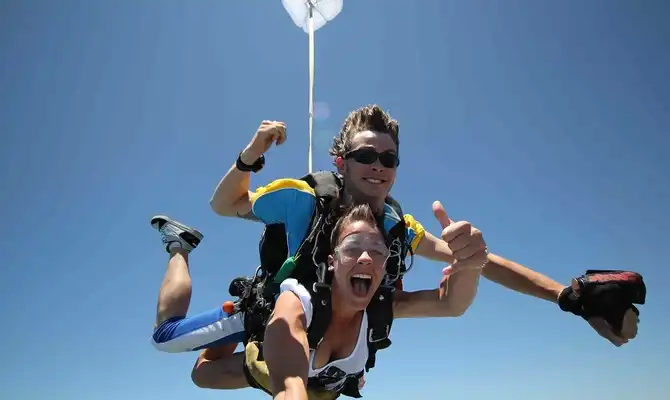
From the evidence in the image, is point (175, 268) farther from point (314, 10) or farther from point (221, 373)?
point (314, 10)

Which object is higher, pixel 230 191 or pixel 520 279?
pixel 230 191

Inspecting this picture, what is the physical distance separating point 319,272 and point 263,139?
1.04 metres

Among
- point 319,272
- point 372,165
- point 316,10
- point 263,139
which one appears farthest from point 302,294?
point 316,10

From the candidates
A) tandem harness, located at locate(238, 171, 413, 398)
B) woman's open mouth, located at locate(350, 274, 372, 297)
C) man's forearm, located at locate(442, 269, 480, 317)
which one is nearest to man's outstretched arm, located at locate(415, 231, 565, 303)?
tandem harness, located at locate(238, 171, 413, 398)

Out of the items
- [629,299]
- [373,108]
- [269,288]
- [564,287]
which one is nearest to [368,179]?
[373,108]

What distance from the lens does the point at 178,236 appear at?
14.5ft

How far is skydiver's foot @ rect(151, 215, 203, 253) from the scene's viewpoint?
174 inches

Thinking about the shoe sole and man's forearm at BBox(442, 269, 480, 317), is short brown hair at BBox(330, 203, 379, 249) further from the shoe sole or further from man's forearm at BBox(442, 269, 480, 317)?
the shoe sole

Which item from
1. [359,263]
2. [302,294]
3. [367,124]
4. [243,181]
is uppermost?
[367,124]

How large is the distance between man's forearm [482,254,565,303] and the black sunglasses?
1.02 meters

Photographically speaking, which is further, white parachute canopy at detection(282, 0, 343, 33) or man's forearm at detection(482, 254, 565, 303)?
white parachute canopy at detection(282, 0, 343, 33)

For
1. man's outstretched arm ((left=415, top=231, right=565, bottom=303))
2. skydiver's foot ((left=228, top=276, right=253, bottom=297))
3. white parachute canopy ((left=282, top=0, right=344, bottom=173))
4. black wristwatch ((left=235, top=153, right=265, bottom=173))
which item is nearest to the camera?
man's outstretched arm ((left=415, top=231, right=565, bottom=303))

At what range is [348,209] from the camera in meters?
3.30

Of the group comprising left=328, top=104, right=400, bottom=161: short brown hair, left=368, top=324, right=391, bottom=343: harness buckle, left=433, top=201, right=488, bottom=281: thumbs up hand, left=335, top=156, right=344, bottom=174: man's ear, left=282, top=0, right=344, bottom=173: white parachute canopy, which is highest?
left=282, top=0, right=344, bottom=173: white parachute canopy
